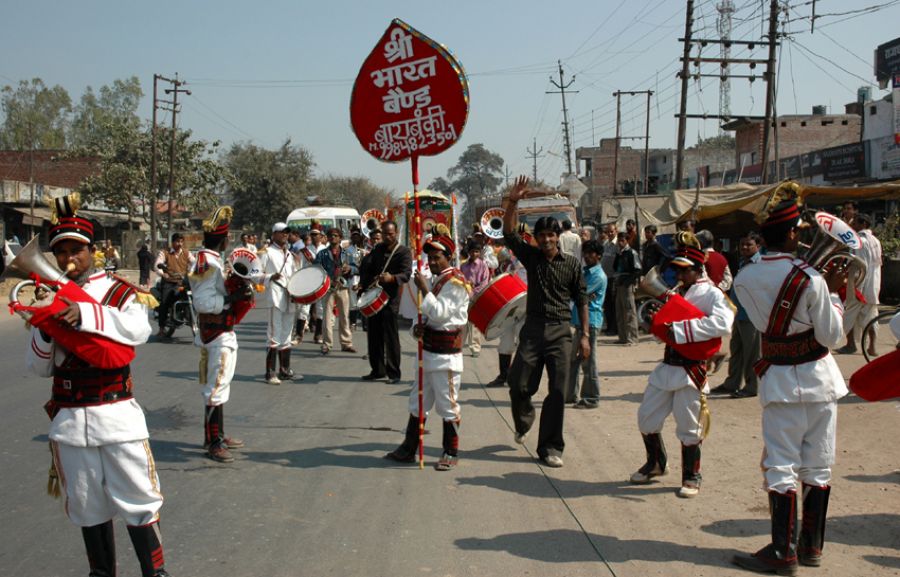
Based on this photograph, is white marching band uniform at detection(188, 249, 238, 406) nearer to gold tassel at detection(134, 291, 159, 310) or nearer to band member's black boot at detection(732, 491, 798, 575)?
gold tassel at detection(134, 291, 159, 310)

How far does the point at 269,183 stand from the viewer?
60.0 m

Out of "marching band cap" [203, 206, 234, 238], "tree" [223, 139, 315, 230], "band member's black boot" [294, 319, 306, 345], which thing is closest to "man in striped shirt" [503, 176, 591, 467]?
"marching band cap" [203, 206, 234, 238]

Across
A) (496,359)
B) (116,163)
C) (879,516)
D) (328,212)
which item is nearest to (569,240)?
(496,359)

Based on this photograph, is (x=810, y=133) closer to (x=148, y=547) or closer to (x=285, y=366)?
(x=285, y=366)

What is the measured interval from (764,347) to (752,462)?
2532 mm

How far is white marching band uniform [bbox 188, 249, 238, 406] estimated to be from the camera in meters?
7.32

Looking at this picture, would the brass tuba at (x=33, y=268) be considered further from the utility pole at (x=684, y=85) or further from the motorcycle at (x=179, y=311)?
the utility pole at (x=684, y=85)

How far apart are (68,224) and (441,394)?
3677mm

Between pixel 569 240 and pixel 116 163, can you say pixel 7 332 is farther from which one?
pixel 116 163

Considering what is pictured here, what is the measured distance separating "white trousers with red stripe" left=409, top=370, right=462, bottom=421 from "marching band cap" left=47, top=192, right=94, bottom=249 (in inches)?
139

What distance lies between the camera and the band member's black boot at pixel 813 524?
469 cm

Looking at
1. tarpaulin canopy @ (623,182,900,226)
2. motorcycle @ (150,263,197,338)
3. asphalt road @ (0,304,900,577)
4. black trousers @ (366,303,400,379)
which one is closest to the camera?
asphalt road @ (0,304,900,577)

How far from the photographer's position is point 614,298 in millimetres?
16406

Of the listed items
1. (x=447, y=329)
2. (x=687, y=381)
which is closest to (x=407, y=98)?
(x=447, y=329)
